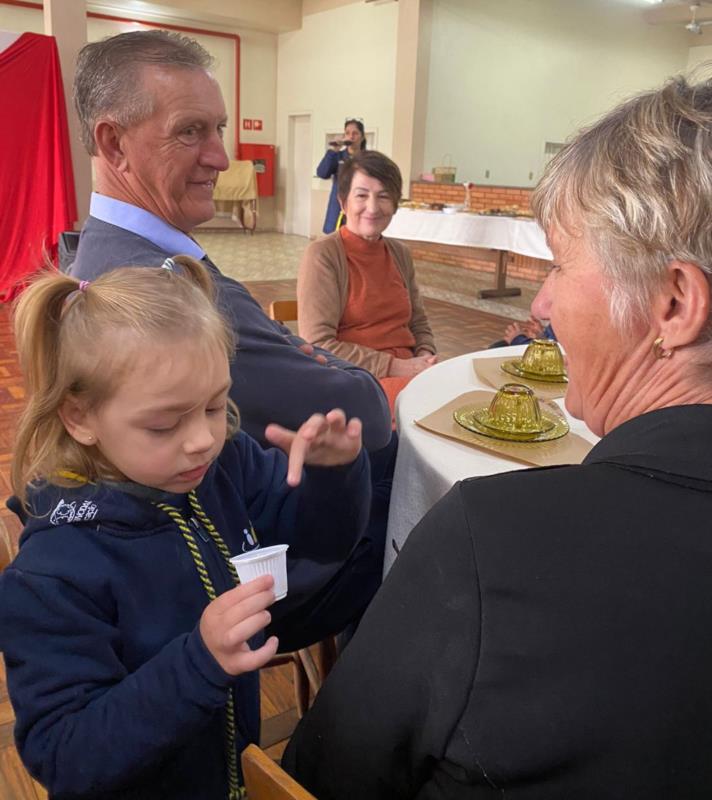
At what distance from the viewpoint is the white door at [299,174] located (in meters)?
13.6

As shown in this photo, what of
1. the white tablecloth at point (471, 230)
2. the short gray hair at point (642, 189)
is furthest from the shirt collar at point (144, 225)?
the white tablecloth at point (471, 230)

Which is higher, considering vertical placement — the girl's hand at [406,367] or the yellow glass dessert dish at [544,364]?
the yellow glass dessert dish at [544,364]

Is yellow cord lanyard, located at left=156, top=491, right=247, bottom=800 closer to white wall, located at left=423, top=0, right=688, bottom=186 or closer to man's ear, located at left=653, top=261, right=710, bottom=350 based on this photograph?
man's ear, located at left=653, top=261, right=710, bottom=350

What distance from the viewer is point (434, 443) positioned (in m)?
1.33

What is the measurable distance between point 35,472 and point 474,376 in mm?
1137

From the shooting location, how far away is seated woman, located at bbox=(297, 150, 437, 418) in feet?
8.30

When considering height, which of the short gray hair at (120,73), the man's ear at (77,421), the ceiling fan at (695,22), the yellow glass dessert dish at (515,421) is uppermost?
the ceiling fan at (695,22)

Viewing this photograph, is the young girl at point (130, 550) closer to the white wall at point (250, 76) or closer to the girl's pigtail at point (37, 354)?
the girl's pigtail at point (37, 354)

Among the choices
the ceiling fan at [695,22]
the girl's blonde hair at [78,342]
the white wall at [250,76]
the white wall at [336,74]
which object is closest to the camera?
the girl's blonde hair at [78,342]

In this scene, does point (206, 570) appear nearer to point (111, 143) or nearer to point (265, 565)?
point (265, 565)

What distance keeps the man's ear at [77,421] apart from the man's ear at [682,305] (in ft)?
2.36

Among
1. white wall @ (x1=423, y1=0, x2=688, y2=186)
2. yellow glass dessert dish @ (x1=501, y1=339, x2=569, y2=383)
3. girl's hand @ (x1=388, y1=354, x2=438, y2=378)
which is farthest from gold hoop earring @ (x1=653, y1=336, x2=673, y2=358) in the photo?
white wall @ (x1=423, y1=0, x2=688, y2=186)

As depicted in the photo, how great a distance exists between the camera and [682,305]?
70 cm

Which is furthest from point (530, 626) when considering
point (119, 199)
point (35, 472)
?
point (119, 199)
